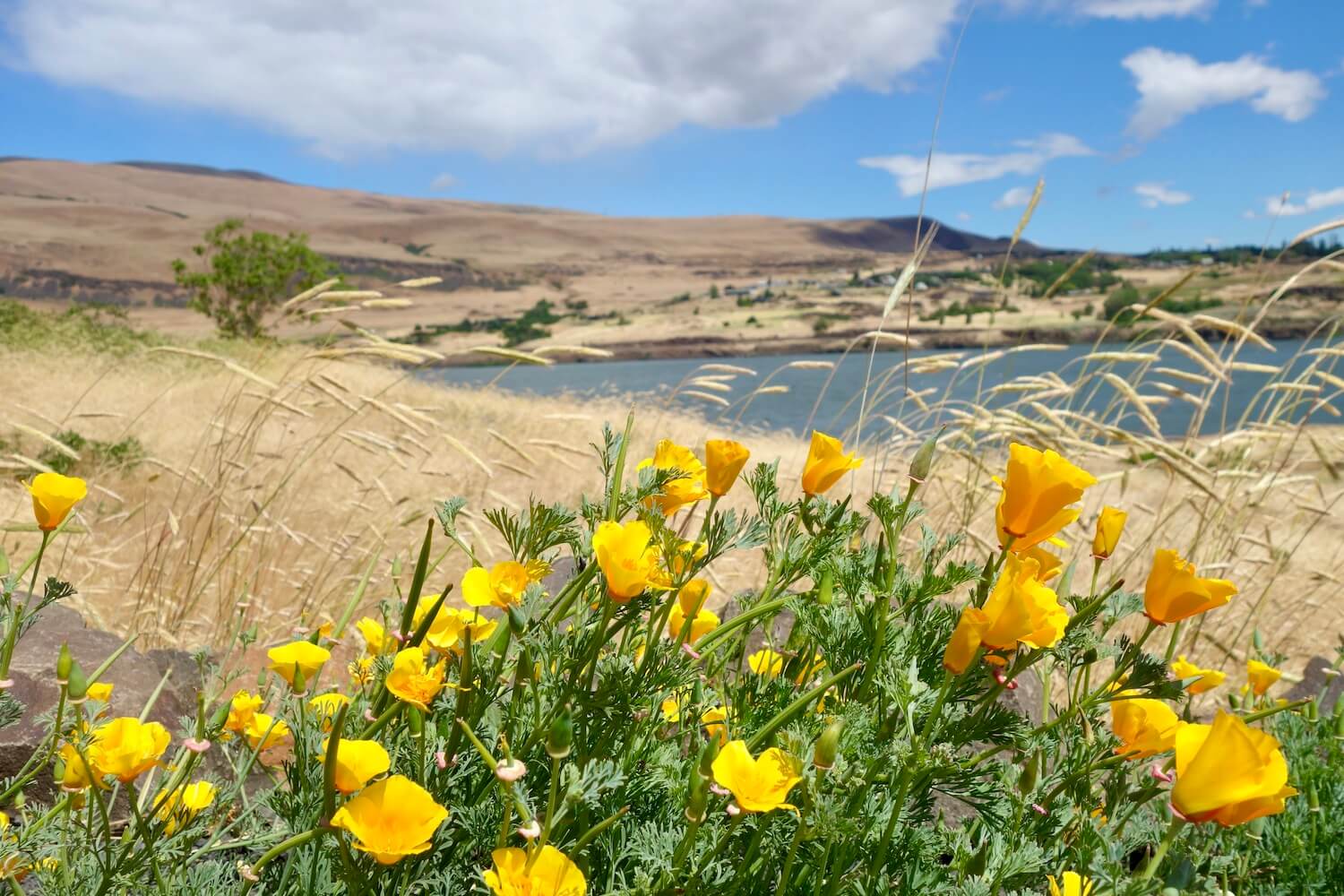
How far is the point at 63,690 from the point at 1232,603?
4.52m

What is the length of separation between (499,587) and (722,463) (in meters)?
0.28

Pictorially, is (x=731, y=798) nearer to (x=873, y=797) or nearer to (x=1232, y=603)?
(x=873, y=797)

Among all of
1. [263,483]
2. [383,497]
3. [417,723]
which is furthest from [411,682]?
[383,497]

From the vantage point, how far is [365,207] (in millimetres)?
82062

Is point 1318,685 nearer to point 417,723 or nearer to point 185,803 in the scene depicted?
point 417,723

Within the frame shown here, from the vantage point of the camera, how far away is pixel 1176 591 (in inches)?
33.6

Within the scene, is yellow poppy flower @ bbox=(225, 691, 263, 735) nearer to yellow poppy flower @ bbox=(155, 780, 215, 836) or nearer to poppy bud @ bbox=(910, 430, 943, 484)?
yellow poppy flower @ bbox=(155, 780, 215, 836)

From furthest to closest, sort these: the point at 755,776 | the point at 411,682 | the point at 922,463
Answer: the point at 922,463 < the point at 411,682 < the point at 755,776

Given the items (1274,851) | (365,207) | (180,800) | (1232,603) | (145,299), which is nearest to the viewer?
(180,800)

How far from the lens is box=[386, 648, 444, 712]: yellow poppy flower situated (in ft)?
2.64

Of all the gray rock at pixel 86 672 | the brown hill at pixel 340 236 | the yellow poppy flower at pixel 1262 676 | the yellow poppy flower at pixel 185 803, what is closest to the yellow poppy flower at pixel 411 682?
the yellow poppy flower at pixel 185 803

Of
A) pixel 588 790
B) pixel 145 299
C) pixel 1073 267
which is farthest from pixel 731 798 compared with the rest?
pixel 145 299

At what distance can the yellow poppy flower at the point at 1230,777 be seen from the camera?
0.65 meters

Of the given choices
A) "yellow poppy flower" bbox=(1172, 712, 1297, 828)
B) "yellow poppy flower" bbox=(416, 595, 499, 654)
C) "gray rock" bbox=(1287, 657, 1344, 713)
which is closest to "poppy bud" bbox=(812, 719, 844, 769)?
"yellow poppy flower" bbox=(1172, 712, 1297, 828)
